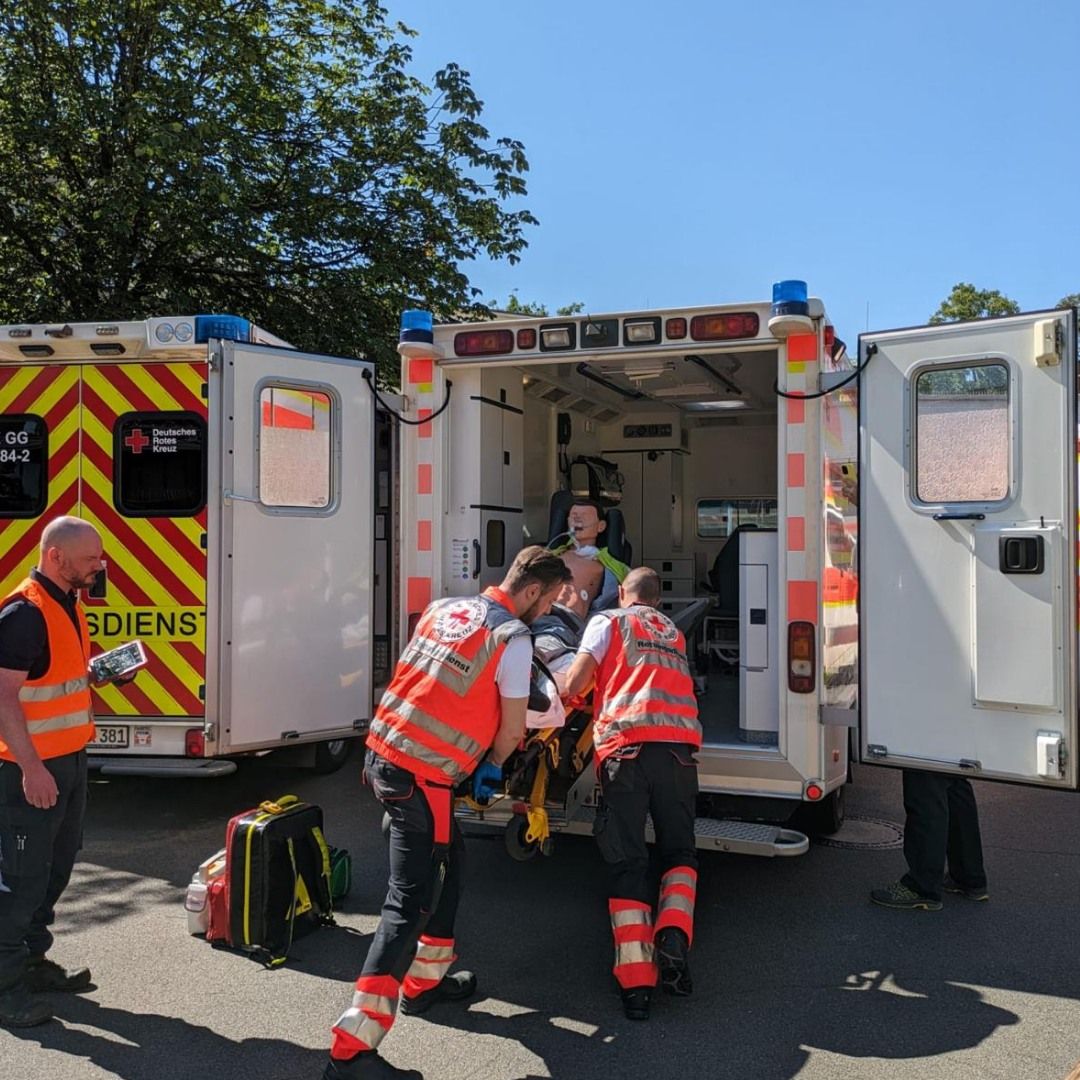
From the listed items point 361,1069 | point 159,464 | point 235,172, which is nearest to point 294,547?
point 159,464

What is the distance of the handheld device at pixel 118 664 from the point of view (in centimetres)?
416

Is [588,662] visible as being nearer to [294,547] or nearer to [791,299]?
[791,299]

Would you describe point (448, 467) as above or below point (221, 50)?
below

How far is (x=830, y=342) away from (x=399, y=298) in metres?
7.32

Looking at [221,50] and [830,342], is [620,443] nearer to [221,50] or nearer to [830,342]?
[830,342]

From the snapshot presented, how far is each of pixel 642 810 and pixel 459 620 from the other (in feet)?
3.64

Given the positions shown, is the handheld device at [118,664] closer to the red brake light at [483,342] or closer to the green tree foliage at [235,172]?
the red brake light at [483,342]

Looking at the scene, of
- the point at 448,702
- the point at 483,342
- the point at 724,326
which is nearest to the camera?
the point at 448,702

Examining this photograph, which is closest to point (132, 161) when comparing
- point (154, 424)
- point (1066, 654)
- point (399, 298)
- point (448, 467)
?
point (399, 298)

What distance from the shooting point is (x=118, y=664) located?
4.18 metres

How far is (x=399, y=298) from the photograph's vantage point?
37.8 feet

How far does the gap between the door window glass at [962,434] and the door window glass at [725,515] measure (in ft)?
15.5

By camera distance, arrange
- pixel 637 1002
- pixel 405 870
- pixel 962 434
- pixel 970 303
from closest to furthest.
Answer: pixel 405 870 < pixel 637 1002 < pixel 962 434 < pixel 970 303

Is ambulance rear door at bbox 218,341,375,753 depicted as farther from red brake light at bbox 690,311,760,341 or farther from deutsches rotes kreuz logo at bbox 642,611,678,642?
deutsches rotes kreuz logo at bbox 642,611,678,642
